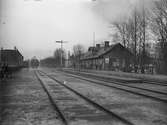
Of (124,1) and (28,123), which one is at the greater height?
(124,1)

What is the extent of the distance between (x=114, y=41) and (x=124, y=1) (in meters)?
30.1

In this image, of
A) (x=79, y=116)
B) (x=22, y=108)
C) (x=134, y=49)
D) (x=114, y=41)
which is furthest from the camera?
(x=114, y=41)

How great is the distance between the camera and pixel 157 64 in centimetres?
2767

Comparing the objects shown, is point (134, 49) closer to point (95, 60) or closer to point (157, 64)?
point (157, 64)

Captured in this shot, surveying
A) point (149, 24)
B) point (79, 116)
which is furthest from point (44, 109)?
point (149, 24)

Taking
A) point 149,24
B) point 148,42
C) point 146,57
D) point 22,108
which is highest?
point 149,24

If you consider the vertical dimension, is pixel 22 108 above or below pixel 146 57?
below

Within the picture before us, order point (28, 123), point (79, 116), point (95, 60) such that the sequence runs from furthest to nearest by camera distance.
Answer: point (95, 60) → point (79, 116) → point (28, 123)

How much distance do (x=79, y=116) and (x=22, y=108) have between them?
2187mm

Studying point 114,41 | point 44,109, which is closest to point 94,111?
point 44,109

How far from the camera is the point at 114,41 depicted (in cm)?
3616

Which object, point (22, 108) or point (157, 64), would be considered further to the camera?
point (157, 64)

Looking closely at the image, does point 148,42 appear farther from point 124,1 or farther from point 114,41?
A: point 124,1

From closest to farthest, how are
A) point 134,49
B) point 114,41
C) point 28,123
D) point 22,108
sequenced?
1. point 28,123
2. point 22,108
3. point 134,49
4. point 114,41
